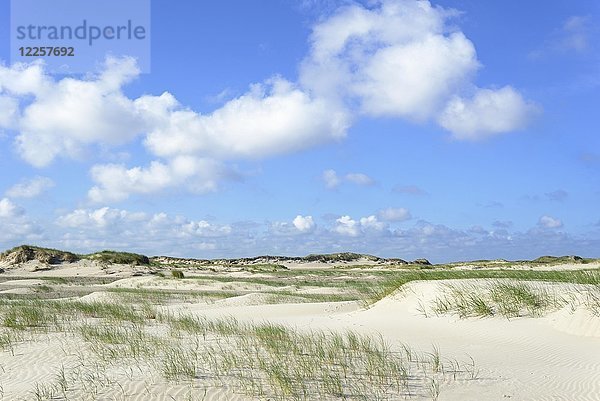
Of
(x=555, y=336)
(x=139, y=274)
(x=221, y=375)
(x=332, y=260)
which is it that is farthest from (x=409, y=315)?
(x=332, y=260)

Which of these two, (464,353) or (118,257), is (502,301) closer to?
(464,353)

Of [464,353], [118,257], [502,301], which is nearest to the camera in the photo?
[464,353]

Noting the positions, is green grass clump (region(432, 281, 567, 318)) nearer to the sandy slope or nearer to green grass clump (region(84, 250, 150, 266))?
the sandy slope

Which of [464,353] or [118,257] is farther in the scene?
[118,257]

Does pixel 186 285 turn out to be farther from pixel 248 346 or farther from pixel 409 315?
pixel 248 346

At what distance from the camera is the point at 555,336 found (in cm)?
1045

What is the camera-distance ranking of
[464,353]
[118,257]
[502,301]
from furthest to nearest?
[118,257] < [502,301] < [464,353]

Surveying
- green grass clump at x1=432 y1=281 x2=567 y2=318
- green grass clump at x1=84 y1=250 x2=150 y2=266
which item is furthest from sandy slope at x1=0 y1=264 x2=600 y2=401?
green grass clump at x1=84 y1=250 x2=150 y2=266

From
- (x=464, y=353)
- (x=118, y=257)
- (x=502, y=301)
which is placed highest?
(x=118, y=257)

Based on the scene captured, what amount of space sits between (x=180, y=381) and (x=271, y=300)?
53.7 ft

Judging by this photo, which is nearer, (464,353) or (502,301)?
(464,353)

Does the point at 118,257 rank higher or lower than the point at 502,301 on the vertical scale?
higher

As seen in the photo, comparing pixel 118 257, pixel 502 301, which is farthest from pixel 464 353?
pixel 118 257

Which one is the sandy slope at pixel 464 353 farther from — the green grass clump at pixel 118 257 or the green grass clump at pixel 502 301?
the green grass clump at pixel 118 257
